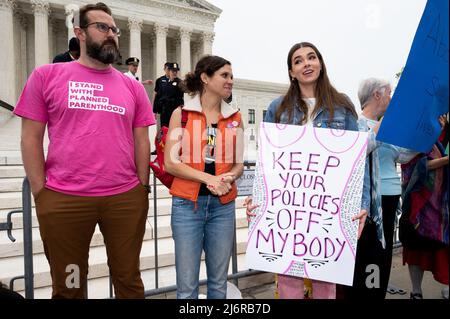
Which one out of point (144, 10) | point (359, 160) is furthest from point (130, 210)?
point (144, 10)

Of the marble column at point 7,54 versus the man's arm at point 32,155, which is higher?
the marble column at point 7,54

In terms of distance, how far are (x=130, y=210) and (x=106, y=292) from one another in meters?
1.63

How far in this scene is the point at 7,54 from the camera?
75.9 ft

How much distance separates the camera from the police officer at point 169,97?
726 cm

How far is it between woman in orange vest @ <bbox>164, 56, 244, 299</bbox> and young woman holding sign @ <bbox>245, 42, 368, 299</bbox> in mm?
259

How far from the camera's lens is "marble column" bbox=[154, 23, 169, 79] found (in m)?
30.2

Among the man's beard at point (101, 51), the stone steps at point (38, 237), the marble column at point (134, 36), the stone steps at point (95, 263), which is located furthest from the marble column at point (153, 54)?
the man's beard at point (101, 51)

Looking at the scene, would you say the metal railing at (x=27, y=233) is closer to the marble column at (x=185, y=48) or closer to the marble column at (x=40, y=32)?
the marble column at (x=40, y=32)

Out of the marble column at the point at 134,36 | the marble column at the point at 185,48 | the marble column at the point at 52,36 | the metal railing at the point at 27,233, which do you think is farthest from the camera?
the marble column at the point at 185,48

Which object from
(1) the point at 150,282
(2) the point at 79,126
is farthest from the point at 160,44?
(2) the point at 79,126

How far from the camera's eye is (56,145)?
79.1 inches

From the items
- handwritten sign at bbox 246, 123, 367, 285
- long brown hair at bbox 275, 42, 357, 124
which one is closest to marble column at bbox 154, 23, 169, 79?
long brown hair at bbox 275, 42, 357, 124

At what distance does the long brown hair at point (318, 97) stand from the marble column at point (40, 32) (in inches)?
1094

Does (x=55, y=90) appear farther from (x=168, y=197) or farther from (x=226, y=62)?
(x=168, y=197)
